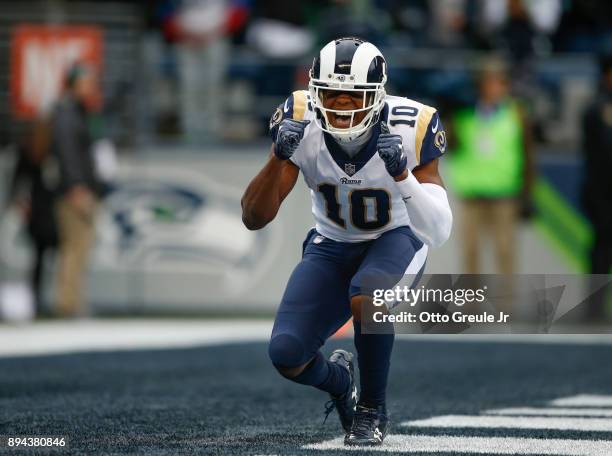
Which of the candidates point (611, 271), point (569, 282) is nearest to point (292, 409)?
point (569, 282)

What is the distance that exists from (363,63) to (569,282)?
1.13 meters

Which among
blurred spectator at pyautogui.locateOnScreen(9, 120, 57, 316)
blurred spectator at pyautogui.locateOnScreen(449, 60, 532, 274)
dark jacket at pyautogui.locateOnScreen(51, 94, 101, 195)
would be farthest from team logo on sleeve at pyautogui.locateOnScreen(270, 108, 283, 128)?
blurred spectator at pyautogui.locateOnScreen(9, 120, 57, 316)

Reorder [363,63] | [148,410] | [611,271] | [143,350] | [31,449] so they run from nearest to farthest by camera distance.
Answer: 1. [31,449]
2. [363,63]
3. [148,410]
4. [143,350]
5. [611,271]

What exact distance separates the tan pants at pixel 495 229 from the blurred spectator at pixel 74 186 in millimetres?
3191

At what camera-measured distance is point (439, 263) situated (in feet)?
44.8

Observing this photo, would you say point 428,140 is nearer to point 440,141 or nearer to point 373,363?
point 440,141

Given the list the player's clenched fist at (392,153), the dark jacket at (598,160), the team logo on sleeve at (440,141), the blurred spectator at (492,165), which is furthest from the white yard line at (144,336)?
the player's clenched fist at (392,153)

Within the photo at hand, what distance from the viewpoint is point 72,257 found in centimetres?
1283

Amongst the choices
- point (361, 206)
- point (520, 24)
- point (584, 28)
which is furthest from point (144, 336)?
point (361, 206)

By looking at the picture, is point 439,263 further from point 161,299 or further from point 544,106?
point 161,299

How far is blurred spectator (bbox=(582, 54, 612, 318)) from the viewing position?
40.5 feet

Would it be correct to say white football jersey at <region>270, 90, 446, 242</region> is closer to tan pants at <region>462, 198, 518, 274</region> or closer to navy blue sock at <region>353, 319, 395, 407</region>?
navy blue sock at <region>353, 319, 395, 407</region>

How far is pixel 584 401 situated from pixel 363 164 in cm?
243

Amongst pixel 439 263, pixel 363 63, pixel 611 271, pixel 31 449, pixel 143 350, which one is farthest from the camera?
pixel 439 263
